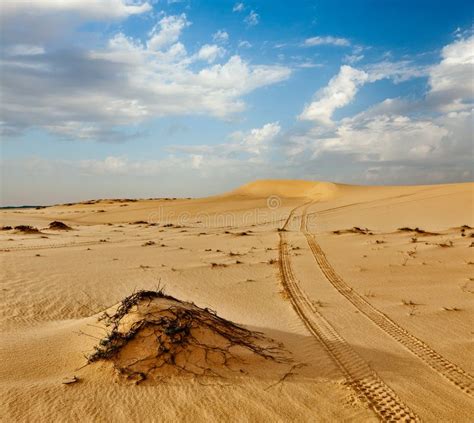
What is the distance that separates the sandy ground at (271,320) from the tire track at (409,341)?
0.07 feet

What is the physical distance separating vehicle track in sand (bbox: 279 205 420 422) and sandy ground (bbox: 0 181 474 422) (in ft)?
0.06

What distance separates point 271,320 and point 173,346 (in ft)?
8.27

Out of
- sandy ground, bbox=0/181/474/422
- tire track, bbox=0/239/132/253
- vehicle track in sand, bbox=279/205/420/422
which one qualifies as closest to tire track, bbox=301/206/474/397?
sandy ground, bbox=0/181/474/422

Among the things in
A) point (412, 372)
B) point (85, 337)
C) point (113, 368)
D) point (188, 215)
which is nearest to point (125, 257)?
point (85, 337)

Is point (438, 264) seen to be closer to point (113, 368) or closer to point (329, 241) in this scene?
point (329, 241)

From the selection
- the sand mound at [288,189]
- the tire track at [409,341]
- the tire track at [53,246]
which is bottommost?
the tire track at [409,341]

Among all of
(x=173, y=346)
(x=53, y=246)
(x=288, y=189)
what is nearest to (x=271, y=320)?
(x=173, y=346)

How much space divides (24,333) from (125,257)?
6.26 metres

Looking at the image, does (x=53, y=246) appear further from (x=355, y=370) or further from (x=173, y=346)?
(x=355, y=370)

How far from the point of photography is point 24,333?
5.10 meters

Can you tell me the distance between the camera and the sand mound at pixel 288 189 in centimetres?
4557

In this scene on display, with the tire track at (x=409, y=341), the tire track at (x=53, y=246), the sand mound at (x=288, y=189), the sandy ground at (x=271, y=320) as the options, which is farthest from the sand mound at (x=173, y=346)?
the sand mound at (x=288, y=189)

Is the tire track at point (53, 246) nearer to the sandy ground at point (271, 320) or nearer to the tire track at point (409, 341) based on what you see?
the sandy ground at point (271, 320)

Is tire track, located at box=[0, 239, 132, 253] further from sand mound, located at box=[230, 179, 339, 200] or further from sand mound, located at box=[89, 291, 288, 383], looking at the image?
sand mound, located at box=[230, 179, 339, 200]
